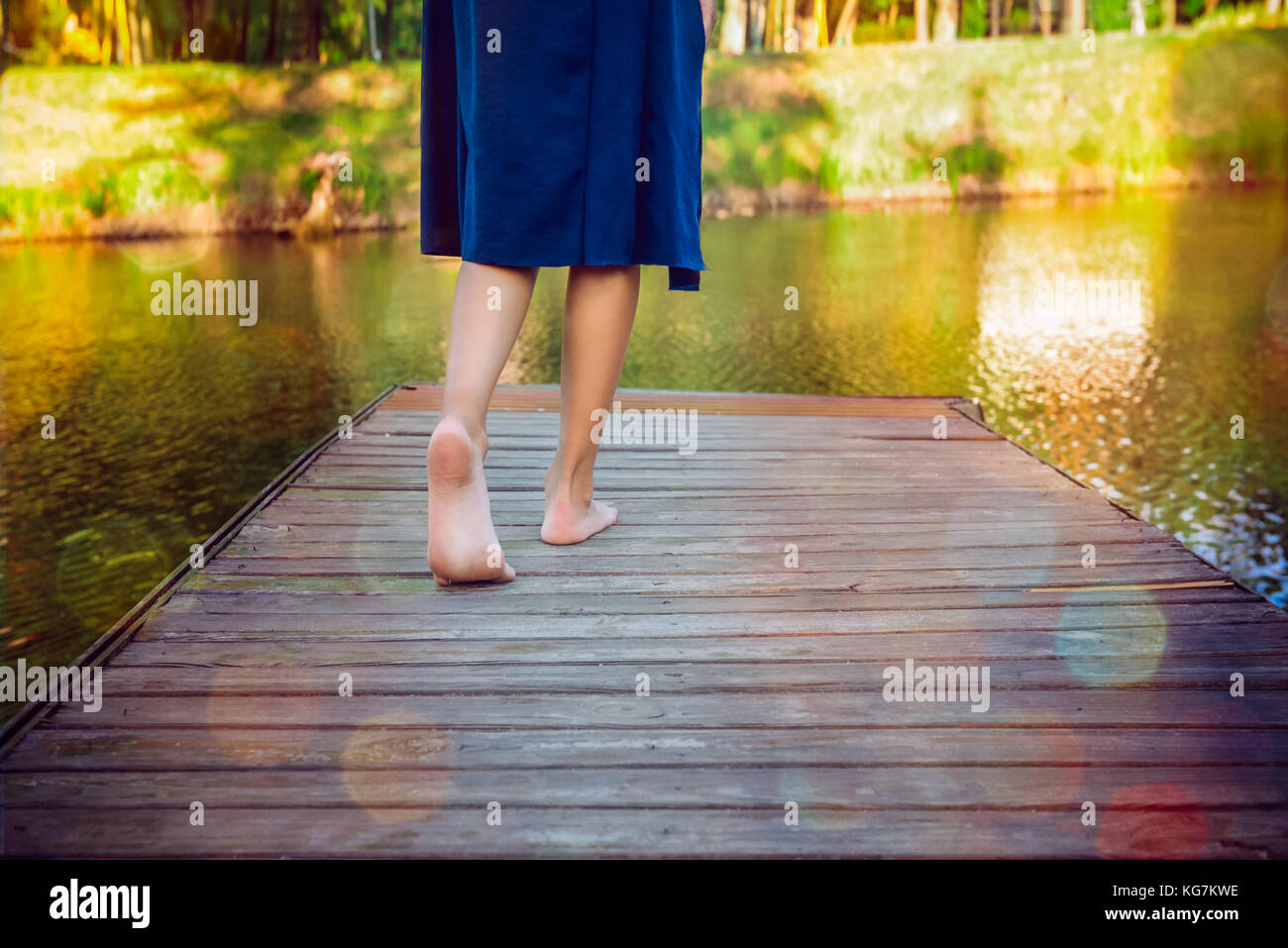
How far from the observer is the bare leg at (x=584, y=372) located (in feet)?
5.80

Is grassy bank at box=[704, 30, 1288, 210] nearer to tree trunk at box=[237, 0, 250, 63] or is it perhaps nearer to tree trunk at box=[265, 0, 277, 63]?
tree trunk at box=[265, 0, 277, 63]

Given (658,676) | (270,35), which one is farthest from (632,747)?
(270,35)

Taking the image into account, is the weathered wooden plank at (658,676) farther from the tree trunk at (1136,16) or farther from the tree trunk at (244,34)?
the tree trunk at (1136,16)

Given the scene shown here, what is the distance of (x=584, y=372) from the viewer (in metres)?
1.82

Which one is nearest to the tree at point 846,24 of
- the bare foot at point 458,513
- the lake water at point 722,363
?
the lake water at point 722,363

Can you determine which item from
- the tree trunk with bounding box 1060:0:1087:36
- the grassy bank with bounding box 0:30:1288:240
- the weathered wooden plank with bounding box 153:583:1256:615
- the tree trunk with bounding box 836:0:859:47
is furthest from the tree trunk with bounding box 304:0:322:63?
the weathered wooden plank with bounding box 153:583:1256:615

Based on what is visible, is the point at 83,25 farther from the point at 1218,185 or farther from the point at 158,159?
the point at 1218,185

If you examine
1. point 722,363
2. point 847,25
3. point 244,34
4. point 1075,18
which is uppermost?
point 847,25

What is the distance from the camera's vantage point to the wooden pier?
111 centimetres

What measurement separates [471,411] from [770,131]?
49.6 feet

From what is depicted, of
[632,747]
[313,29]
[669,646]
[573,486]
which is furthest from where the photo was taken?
[313,29]

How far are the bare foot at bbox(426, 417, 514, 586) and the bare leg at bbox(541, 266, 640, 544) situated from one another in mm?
207

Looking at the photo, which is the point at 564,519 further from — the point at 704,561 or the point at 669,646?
the point at 669,646

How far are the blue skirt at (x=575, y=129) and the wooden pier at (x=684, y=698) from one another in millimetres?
519
